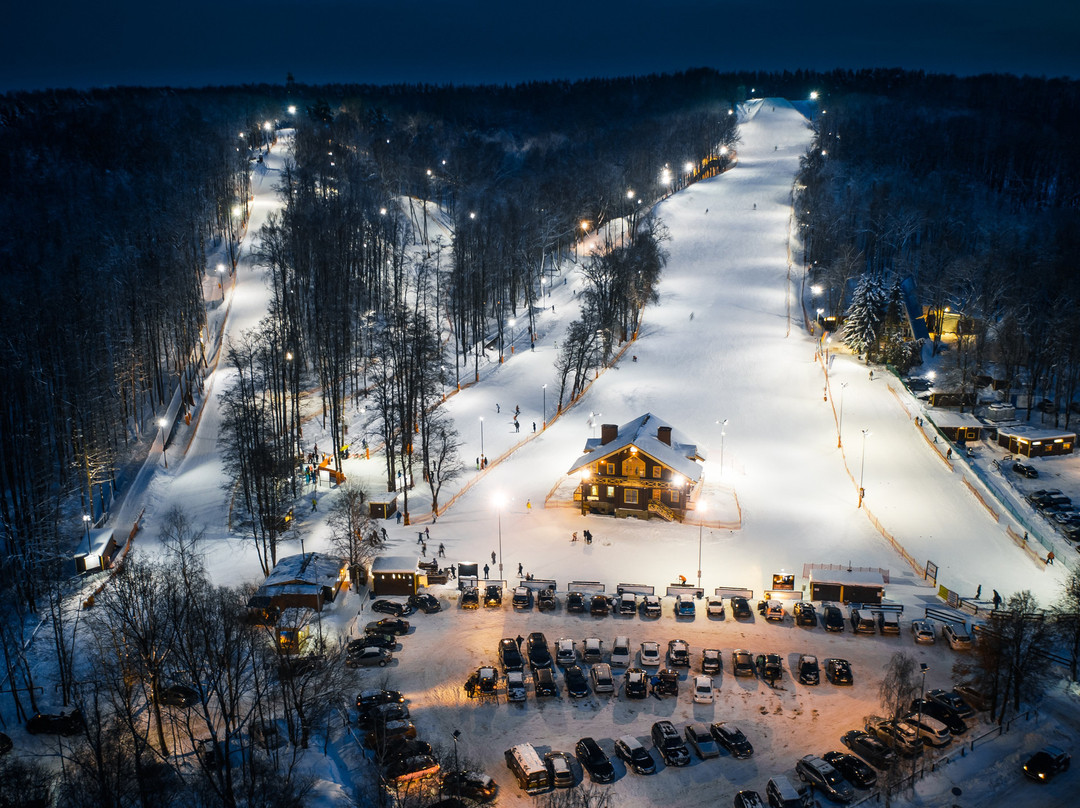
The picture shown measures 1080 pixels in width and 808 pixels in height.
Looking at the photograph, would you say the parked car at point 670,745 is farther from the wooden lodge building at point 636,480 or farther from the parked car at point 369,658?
the wooden lodge building at point 636,480

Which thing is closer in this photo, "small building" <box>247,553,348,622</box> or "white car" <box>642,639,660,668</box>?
"white car" <box>642,639,660,668</box>

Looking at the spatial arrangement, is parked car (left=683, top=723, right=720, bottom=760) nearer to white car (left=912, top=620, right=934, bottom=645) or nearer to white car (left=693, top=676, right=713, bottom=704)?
white car (left=693, top=676, right=713, bottom=704)

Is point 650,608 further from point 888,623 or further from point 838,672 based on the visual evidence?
point 888,623

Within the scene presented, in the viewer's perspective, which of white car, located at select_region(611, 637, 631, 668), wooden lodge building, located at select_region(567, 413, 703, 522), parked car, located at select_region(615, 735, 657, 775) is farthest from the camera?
wooden lodge building, located at select_region(567, 413, 703, 522)

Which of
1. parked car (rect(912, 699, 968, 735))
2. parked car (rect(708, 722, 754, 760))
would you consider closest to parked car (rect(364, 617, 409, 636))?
parked car (rect(708, 722, 754, 760))

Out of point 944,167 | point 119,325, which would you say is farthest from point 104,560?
point 944,167
